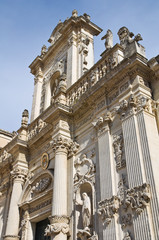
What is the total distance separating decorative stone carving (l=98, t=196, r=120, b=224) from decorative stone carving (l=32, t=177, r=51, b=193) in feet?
12.5

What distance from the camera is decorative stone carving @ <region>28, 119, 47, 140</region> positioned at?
1363 centimetres

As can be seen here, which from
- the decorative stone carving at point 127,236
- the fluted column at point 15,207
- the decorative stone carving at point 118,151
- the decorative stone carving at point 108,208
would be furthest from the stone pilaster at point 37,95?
the decorative stone carving at point 127,236

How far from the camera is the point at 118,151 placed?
849 cm

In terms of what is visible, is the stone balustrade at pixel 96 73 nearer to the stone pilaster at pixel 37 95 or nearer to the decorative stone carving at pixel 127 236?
the stone pilaster at pixel 37 95

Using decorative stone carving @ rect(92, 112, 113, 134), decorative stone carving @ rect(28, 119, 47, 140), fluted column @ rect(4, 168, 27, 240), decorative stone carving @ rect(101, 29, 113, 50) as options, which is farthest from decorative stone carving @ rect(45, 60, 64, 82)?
decorative stone carving @ rect(92, 112, 113, 134)

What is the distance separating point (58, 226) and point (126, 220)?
8.39ft

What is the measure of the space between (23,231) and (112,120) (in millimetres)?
6028

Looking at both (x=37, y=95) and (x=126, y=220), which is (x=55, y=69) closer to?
(x=37, y=95)

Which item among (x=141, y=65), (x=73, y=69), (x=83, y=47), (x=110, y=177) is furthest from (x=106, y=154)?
(x=83, y=47)

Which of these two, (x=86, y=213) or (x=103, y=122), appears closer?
(x=86, y=213)

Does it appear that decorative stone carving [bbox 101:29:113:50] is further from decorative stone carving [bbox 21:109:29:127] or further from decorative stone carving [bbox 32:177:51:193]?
decorative stone carving [bbox 21:109:29:127]

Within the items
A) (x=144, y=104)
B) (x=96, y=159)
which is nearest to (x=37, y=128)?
(x=96, y=159)

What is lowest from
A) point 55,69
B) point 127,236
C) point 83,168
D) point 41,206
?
point 127,236

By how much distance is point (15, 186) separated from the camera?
42.3 feet
